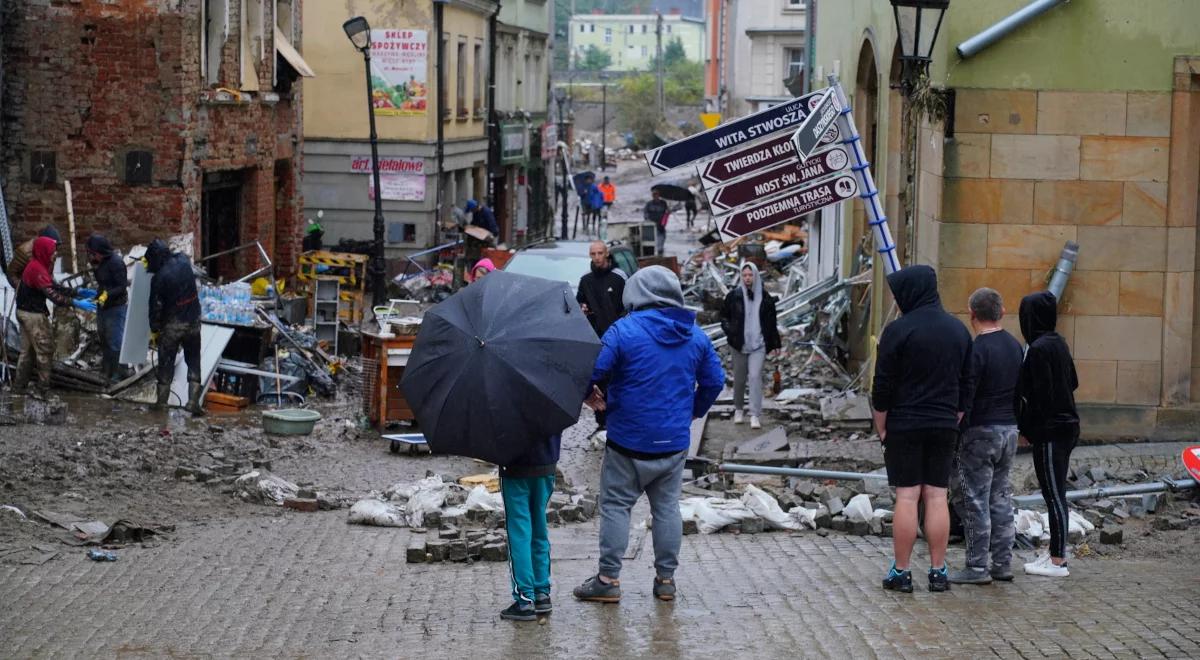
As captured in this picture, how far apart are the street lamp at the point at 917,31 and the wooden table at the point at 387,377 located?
521 centimetres

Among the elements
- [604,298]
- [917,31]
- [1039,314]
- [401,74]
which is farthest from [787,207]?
→ [401,74]

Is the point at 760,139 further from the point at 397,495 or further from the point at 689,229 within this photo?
the point at 689,229

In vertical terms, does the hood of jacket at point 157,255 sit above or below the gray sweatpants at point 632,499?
above

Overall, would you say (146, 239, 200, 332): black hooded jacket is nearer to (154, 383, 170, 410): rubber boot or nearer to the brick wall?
(154, 383, 170, 410): rubber boot

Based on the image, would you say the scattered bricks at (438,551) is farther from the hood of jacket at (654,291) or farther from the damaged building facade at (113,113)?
the damaged building facade at (113,113)

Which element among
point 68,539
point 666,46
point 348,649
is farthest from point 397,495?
point 666,46

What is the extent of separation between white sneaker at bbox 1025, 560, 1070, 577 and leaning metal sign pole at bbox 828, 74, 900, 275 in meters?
2.92

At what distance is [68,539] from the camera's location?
33.9ft

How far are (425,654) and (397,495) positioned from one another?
517 cm

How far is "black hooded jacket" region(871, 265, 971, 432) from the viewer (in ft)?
26.9

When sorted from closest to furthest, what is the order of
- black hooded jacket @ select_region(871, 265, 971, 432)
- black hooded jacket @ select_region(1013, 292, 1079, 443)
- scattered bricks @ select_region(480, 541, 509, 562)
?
1. black hooded jacket @ select_region(871, 265, 971, 432)
2. black hooded jacket @ select_region(1013, 292, 1079, 443)
3. scattered bricks @ select_region(480, 541, 509, 562)

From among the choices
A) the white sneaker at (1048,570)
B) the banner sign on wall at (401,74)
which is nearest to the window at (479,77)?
the banner sign on wall at (401,74)

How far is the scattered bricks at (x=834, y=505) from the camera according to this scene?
10.7m

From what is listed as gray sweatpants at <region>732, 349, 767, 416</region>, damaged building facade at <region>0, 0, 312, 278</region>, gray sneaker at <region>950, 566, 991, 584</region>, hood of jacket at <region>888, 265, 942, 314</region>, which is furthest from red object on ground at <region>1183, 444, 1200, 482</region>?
damaged building facade at <region>0, 0, 312, 278</region>
